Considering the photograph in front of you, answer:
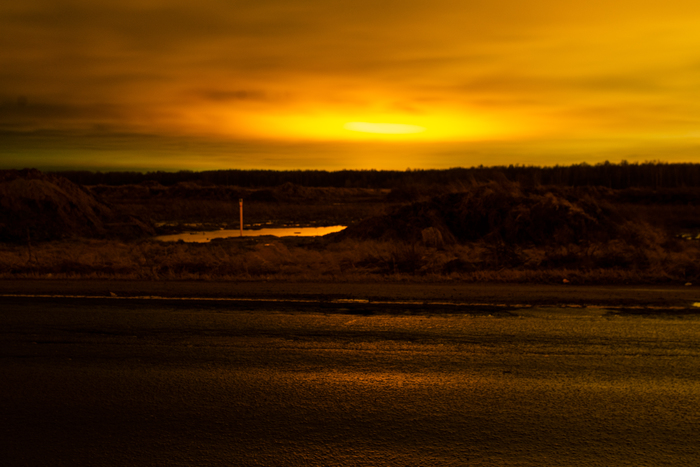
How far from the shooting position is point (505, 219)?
72.2 feet

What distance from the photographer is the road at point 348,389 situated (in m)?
4.29

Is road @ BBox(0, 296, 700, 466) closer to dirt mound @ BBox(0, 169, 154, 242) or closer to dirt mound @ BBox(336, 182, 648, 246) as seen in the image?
dirt mound @ BBox(336, 182, 648, 246)

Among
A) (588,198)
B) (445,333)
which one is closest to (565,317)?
(445,333)

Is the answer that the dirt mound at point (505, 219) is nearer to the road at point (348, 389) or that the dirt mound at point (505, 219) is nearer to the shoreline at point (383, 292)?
the shoreline at point (383, 292)

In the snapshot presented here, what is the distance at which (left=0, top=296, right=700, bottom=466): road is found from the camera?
169 inches

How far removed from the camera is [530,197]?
2292cm

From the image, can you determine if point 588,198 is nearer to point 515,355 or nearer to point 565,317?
point 565,317

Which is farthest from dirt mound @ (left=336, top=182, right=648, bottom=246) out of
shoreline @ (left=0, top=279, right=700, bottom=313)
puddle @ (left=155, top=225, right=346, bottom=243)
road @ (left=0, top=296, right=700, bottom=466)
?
road @ (left=0, top=296, right=700, bottom=466)

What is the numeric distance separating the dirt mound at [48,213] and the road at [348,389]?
20244 millimetres

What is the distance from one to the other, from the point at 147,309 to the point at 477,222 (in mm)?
15755

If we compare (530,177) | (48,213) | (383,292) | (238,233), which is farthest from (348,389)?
(530,177)

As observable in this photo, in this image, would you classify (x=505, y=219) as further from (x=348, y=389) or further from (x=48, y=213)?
(x=48, y=213)

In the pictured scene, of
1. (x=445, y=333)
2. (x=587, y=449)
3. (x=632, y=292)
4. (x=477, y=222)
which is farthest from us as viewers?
(x=477, y=222)

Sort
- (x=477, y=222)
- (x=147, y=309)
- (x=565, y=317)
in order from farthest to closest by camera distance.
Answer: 1. (x=477, y=222)
2. (x=147, y=309)
3. (x=565, y=317)
